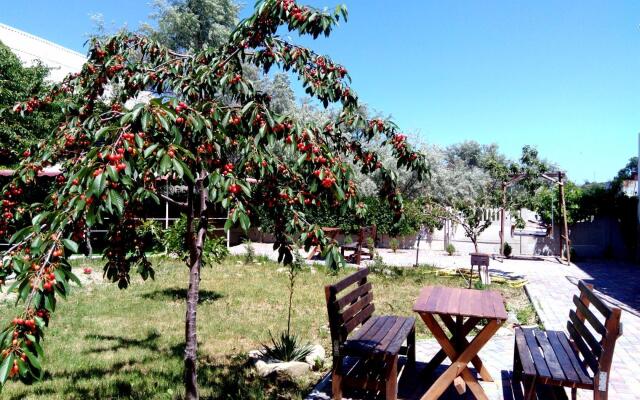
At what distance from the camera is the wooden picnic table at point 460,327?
149 inches

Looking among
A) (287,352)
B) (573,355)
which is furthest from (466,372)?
(287,352)

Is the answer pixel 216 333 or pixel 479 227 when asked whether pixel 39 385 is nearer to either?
pixel 216 333

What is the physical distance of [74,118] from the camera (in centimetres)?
379

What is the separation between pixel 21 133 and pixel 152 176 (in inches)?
616

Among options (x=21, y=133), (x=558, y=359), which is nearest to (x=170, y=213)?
(x=21, y=133)

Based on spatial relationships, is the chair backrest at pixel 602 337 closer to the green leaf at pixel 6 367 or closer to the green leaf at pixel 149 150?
the green leaf at pixel 149 150

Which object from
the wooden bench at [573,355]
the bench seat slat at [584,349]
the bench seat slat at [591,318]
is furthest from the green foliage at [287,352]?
the bench seat slat at [591,318]

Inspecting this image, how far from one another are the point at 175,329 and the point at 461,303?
4277mm

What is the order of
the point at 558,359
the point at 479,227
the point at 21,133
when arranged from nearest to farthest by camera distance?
the point at 558,359
the point at 479,227
the point at 21,133

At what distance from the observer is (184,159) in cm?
272

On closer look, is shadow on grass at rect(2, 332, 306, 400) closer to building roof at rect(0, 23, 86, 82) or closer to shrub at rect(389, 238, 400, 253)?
shrub at rect(389, 238, 400, 253)

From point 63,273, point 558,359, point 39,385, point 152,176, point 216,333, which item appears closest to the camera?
point 63,273

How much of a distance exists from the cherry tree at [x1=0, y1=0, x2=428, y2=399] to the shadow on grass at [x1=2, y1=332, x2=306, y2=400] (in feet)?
2.90

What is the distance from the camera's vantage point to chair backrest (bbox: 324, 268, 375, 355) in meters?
3.80
